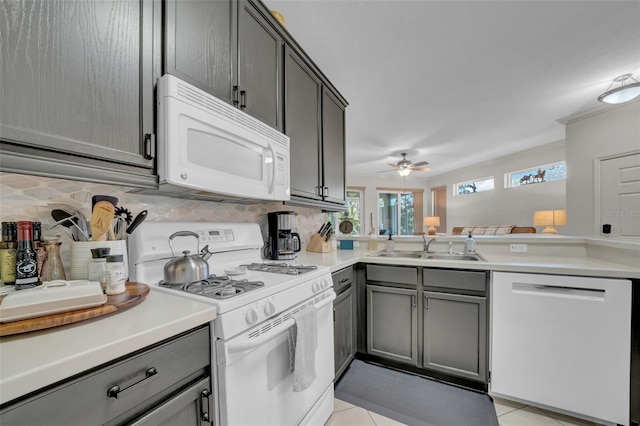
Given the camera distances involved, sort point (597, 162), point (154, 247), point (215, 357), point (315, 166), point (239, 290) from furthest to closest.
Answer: point (597, 162) → point (315, 166) → point (154, 247) → point (239, 290) → point (215, 357)

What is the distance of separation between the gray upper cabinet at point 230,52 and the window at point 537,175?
606 centimetres

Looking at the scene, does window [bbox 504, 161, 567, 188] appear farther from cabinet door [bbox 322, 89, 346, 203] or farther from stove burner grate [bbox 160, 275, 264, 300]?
stove burner grate [bbox 160, 275, 264, 300]

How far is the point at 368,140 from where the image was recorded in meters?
4.68

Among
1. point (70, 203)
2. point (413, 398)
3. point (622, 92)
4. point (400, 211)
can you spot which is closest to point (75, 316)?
point (70, 203)

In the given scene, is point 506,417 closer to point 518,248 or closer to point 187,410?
point 518,248

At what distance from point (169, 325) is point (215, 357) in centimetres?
24

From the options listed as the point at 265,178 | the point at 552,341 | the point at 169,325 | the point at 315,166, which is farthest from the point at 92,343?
the point at 552,341

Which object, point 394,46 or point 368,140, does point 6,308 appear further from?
point 368,140

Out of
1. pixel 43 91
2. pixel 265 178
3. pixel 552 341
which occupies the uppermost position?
pixel 43 91

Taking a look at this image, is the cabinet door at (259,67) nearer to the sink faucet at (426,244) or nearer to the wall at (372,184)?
the sink faucet at (426,244)

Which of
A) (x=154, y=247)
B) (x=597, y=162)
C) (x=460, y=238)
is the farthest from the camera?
(x=597, y=162)

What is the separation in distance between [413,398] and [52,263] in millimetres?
2063

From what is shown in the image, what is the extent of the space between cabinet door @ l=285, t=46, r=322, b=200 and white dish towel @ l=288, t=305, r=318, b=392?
92 centimetres

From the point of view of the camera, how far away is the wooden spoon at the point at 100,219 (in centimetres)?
95
